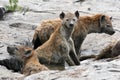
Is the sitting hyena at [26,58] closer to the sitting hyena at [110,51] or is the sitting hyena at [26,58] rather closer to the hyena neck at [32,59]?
the hyena neck at [32,59]

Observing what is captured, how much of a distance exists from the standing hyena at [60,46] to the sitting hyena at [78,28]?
835 millimetres

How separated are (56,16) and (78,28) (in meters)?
3.25

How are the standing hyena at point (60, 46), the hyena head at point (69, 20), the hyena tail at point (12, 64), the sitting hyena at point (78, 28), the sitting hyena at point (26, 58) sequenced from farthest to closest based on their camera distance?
the sitting hyena at point (78, 28) < the standing hyena at point (60, 46) < the hyena head at point (69, 20) < the hyena tail at point (12, 64) < the sitting hyena at point (26, 58)

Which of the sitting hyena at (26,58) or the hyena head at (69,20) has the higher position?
the hyena head at (69,20)

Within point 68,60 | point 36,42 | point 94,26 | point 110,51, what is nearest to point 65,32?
point 68,60

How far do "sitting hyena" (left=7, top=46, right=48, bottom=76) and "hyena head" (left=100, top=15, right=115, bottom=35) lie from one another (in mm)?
2824

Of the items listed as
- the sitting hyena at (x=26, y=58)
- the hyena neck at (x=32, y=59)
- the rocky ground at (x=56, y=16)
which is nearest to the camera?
the rocky ground at (x=56, y=16)

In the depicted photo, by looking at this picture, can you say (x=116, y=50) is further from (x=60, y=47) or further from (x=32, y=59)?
(x=32, y=59)

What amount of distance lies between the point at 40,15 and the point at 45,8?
36.3 inches

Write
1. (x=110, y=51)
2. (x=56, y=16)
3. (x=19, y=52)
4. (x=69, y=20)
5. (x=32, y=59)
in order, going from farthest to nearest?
(x=56, y=16) < (x=69, y=20) < (x=110, y=51) < (x=19, y=52) < (x=32, y=59)

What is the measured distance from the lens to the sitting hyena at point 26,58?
10867 millimetres

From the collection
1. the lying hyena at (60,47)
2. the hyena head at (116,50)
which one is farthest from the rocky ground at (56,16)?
the lying hyena at (60,47)

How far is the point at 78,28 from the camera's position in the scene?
13.3 meters

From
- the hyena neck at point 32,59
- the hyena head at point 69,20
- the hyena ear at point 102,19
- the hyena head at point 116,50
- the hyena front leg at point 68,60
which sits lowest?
the hyena front leg at point 68,60
